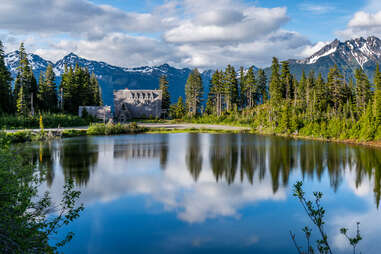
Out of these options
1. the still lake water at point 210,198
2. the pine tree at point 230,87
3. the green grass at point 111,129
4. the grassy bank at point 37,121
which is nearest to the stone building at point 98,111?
the grassy bank at point 37,121

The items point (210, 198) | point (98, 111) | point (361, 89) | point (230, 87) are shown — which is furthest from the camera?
point (230, 87)

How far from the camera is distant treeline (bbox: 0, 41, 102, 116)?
49.7 meters

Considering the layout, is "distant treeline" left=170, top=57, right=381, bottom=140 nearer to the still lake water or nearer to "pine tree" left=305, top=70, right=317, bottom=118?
"pine tree" left=305, top=70, right=317, bottom=118

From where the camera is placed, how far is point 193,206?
13.2m

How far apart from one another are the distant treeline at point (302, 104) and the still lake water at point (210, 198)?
Answer: 35.1 ft

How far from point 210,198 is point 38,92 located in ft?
173

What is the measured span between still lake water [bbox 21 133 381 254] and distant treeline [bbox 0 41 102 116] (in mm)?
28554

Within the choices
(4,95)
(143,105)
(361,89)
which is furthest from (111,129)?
(361,89)

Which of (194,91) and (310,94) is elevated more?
(194,91)

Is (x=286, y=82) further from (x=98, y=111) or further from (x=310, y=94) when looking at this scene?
(x=98, y=111)

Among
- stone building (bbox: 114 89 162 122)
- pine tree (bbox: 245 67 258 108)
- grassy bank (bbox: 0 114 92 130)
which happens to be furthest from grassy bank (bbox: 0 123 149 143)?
pine tree (bbox: 245 67 258 108)

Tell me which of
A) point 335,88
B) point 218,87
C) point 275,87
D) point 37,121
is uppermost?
point 218,87

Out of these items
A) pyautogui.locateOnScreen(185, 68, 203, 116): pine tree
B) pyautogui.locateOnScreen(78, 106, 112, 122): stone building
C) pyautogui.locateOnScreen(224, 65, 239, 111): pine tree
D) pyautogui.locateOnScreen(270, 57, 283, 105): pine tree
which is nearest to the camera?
pyautogui.locateOnScreen(270, 57, 283, 105): pine tree

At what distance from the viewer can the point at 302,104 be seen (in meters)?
58.8
